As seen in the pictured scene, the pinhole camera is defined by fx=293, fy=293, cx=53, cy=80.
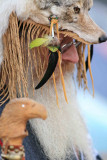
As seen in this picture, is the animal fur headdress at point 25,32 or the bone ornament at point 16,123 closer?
the bone ornament at point 16,123

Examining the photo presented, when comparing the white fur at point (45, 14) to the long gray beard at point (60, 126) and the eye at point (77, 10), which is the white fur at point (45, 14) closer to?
the eye at point (77, 10)

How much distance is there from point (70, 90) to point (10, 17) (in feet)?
0.74

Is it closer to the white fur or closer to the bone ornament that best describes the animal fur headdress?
the white fur

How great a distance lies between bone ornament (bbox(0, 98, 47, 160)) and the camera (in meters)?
0.37

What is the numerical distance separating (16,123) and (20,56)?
203mm

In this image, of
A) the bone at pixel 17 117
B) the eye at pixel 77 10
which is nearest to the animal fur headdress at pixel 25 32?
the eye at pixel 77 10

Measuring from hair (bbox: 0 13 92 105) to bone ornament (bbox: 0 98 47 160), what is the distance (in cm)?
18

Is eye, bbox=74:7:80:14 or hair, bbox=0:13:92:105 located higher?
eye, bbox=74:7:80:14

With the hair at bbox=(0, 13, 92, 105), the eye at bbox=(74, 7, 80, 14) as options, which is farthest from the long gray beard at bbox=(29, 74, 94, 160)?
the eye at bbox=(74, 7, 80, 14)

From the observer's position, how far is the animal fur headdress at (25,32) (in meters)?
0.54

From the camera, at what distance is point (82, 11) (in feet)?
1.83

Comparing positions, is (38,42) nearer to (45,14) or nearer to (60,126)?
(45,14)

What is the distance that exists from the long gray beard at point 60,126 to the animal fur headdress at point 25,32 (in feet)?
0.19

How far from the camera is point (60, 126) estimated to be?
25.2 inches
